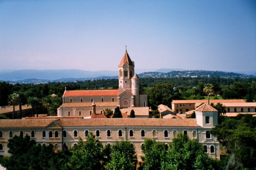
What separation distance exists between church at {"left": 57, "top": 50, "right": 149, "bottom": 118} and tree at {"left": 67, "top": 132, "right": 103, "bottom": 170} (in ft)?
69.8

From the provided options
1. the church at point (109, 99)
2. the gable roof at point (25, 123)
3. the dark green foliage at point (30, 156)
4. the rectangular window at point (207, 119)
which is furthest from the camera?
the church at point (109, 99)

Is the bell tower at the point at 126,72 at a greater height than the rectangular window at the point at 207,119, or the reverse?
the bell tower at the point at 126,72

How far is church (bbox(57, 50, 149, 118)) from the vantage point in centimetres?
5556

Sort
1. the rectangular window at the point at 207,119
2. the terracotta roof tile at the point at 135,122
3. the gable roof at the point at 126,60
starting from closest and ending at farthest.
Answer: the rectangular window at the point at 207,119
the terracotta roof tile at the point at 135,122
the gable roof at the point at 126,60

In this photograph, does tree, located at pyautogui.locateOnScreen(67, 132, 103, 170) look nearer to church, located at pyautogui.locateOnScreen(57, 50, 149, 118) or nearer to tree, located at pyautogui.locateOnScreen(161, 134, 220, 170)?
tree, located at pyautogui.locateOnScreen(161, 134, 220, 170)

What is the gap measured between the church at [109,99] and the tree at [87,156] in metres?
21.3

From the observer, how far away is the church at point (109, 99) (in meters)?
55.6

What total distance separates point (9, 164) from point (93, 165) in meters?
11.8

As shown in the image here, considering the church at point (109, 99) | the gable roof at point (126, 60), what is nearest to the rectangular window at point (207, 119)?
the church at point (109, 99)

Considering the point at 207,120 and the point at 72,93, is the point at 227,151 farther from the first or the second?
the point at 72,93

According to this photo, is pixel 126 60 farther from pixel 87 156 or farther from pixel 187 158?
pixel 187 158

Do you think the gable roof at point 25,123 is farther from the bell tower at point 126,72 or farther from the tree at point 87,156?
the bell tower at point 126,72

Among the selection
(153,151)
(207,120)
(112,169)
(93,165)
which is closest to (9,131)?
(93,165)

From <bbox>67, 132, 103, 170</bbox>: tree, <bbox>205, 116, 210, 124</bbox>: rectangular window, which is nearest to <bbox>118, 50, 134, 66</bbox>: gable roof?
<bbox>205, 116, 210, 124</bbox>: rectangular window
